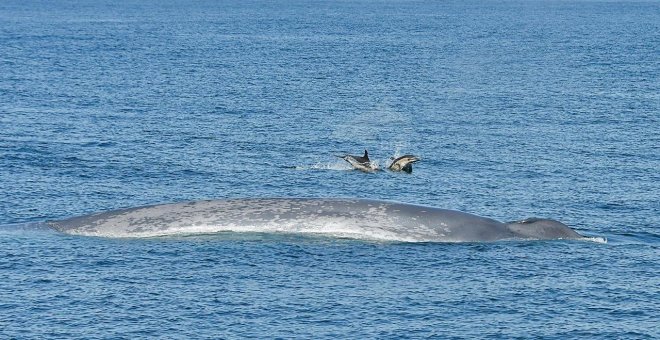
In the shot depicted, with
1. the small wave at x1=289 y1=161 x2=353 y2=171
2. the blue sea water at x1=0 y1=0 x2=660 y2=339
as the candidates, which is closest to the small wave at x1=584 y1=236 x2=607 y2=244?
the blue sea water at x1=0 y1=0 x2=660 y2=339

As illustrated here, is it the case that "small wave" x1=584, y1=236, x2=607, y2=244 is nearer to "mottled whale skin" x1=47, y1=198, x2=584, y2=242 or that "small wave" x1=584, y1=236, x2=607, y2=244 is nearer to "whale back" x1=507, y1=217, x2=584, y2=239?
"mottled whale skin" x1=47, y1=198, x2=584, y2=242

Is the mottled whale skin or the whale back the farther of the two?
the whale back

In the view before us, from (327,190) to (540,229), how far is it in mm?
19702

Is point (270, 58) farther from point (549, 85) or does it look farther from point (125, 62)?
point (549, 85)

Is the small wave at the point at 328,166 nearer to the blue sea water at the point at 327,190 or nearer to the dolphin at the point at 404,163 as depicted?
the blue sea water at the point at 327,190

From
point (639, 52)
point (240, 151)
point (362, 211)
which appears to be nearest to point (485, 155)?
point (240, 151)

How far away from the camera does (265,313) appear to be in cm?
4253

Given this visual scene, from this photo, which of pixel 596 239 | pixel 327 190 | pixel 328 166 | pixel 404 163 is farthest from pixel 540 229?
pixel 328 166

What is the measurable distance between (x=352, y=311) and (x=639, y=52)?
453ft

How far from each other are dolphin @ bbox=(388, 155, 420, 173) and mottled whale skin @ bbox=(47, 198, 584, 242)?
847 inches

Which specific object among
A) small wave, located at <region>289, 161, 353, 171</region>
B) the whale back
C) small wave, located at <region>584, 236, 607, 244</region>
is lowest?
small wave, located at <region>289, 161, 353, 171</region>

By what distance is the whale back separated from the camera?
51.2 metres

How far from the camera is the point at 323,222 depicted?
50438mm

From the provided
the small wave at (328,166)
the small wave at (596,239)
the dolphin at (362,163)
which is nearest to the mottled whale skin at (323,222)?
the small wave at (596,239)
